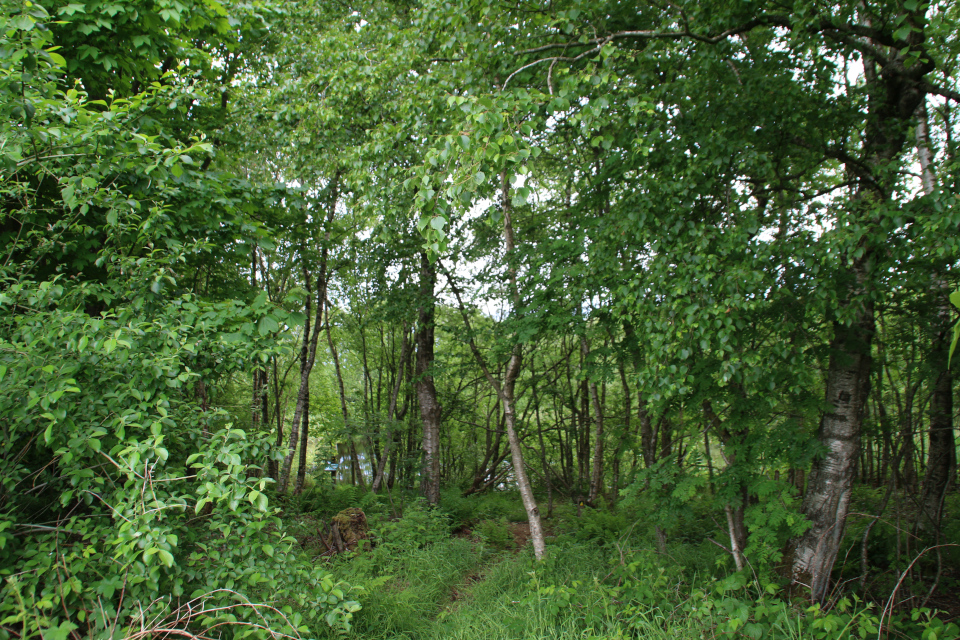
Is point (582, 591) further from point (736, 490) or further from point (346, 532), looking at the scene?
point (346, 532)

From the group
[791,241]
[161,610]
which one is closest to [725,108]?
[791,241]

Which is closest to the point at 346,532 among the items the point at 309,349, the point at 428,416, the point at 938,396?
the point at 428,416

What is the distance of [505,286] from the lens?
7.04m

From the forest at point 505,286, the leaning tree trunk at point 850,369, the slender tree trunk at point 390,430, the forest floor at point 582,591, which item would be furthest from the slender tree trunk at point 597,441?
the leaning tree trunk at point 850,369

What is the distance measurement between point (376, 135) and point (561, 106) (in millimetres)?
2384

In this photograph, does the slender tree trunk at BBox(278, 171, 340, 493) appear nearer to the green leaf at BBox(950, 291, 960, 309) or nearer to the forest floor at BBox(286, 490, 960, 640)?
the forest floor at BBox(286, 490, 960, 640)

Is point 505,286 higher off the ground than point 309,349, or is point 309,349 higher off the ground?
point 505,286

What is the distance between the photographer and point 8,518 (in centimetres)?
214

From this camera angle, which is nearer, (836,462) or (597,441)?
(836,462)

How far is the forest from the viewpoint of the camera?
2.35 metres

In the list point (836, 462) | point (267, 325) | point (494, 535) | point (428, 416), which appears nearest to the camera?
point (267, 325)

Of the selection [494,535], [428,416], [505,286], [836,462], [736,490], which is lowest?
[494,535]

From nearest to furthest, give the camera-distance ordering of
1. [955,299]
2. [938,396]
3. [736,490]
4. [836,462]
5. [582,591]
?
[955,299] → [836,462] → [736,490] → [582,591] → [938,396]

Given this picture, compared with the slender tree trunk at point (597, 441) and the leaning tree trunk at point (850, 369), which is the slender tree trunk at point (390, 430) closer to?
the slender tree trunk at point (597, 441)
